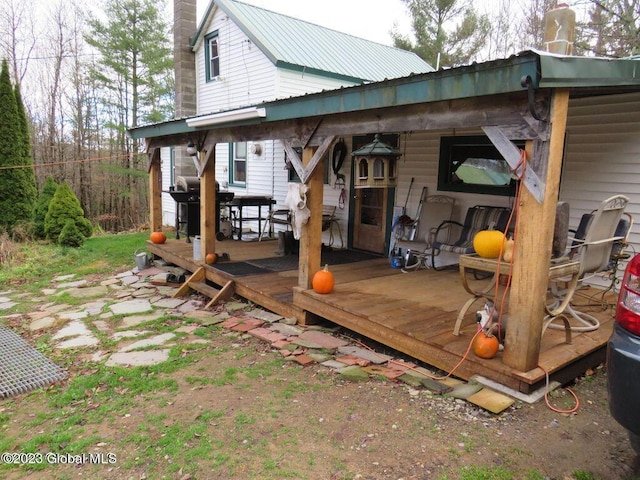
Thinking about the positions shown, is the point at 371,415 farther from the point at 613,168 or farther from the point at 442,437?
the point at 613,168

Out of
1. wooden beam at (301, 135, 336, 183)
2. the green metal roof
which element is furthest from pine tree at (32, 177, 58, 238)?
wooden beam at (301, 135, 336, 183)

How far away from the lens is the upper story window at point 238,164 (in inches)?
406

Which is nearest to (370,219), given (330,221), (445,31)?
(330,221)

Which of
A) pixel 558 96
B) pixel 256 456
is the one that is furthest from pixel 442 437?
pixel 558 96

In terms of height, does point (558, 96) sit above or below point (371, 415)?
above

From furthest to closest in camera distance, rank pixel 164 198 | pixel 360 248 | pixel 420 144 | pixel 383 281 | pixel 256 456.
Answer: pixel 164 198 → pixel 360 248 → pixel 420 144 → pixel 383 281 → pixel 256 456

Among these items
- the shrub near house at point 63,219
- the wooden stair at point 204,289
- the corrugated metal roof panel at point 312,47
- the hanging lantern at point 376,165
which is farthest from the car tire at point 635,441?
the shrub near house at point 63,219

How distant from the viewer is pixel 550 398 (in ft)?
9.54

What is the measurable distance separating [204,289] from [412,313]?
3.14m

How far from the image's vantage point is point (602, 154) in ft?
15.1

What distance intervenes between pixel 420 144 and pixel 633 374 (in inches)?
195

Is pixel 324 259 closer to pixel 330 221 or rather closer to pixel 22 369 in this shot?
pixel 330 221

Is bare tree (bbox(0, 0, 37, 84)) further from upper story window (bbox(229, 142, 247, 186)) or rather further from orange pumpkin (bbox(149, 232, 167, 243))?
orange pumpkin (bbox(149, 232, 167, 243))

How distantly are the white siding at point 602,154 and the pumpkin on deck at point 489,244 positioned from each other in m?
2.18
